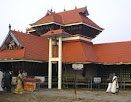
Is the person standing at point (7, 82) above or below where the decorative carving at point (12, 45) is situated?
below

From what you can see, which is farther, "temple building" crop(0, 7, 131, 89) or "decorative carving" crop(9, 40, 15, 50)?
"decorative carving" crop(9, 40, 15, 50)

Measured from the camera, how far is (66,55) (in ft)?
66.8

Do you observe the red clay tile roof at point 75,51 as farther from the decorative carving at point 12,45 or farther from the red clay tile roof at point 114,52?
the decorative carving at point 12,45

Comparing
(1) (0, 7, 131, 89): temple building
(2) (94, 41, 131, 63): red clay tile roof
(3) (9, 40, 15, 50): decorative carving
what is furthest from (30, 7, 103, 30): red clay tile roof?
(3) (9, 40, 15, 50): decorative carving

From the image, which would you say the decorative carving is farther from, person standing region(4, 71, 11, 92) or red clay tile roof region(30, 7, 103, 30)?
person standing region(4, 71, 11, 92)

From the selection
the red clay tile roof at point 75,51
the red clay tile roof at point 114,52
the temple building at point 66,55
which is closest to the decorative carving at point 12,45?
the temple building at point 66,55

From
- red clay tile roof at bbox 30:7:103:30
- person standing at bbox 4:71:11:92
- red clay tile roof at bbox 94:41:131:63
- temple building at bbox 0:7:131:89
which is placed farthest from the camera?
red clay tile roof at bbox 30:7:103:30

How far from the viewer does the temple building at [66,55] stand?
18.8 metres

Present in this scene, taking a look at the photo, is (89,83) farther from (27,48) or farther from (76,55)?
(27,48)

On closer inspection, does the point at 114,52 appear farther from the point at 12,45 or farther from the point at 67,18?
the point at 12,45

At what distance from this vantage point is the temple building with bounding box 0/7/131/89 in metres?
18.8

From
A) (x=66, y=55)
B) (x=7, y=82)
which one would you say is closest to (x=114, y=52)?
(x=66, y=55)

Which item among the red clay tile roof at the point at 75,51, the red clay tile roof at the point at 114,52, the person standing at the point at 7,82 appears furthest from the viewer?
the red clay tile roof at the point at 114,52

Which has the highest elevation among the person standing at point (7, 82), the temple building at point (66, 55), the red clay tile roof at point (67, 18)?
the red clay tile roof at point (67, 18)
